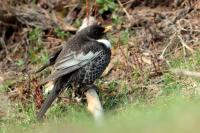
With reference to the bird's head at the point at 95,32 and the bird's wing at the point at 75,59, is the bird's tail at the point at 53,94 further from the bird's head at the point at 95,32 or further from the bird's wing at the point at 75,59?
the bird's head at the point at 95,32

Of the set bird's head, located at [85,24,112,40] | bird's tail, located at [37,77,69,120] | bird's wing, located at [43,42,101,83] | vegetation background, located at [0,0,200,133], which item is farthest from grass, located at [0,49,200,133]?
bird's head, located at [85,24,112,40]

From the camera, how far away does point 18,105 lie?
10.6 meters

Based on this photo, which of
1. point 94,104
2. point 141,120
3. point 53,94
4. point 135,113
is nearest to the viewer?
point 141,120

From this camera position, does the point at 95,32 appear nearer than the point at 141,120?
No

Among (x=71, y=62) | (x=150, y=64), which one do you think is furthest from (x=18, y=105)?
(x=150, y=64)

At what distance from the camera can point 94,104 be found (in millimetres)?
9625

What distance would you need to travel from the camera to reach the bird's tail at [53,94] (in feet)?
32.0

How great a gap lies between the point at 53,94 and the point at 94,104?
57 cm

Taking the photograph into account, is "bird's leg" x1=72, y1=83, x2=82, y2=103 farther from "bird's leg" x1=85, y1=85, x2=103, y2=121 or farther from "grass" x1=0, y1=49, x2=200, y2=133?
"bird's leg" x1=85, y1=85, x2=103, y2=121

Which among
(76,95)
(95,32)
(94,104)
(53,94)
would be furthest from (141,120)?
(95,32)

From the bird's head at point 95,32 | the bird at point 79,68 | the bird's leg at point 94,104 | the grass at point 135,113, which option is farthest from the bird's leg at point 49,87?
the bird's head at point 95,32

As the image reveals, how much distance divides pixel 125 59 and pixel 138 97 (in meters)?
1.18

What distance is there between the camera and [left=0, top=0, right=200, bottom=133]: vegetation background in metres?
8.84

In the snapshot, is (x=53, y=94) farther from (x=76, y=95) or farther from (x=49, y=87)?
(x=49, y=87)
